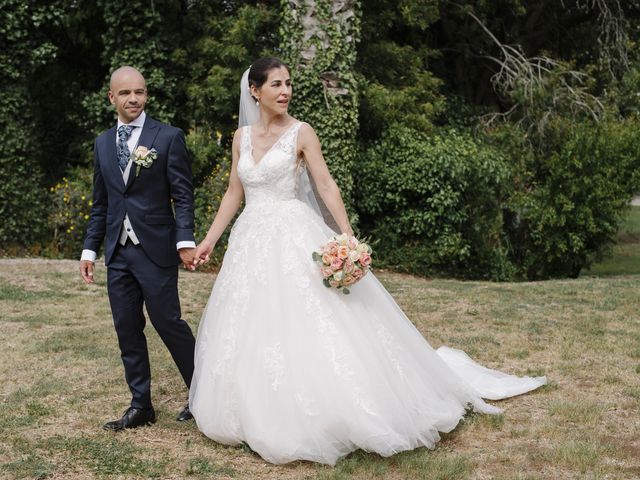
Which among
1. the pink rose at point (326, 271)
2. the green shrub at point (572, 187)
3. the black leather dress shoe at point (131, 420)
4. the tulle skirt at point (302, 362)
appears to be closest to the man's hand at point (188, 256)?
the tulle skirt at point (302, 362)

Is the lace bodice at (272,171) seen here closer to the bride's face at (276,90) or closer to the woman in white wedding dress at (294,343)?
the woman in white wedding dress at (294,343)

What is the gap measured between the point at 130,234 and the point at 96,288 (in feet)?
19.0

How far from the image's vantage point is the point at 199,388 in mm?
4641

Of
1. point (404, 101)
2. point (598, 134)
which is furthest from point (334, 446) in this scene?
point (598, 134)

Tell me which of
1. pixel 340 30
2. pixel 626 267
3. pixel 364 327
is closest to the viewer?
pixel 364 327

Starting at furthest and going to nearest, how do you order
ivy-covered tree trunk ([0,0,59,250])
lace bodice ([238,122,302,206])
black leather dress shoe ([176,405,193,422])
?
1. ivy-covered tree trunk ([0,0,59,250])
2. black leather dress shoe ([176,405,193,422])
3. lace bodice ([238,122,302,206])

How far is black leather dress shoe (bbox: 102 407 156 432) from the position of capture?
491 centimetres

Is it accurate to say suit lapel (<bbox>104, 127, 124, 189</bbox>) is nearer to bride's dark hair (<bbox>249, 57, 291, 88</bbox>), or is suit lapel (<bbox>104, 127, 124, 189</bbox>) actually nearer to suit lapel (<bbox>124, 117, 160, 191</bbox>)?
suit lapel (<bbox>124, 117, 160, 191</bbox>)

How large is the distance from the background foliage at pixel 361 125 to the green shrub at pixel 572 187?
0.09 feet

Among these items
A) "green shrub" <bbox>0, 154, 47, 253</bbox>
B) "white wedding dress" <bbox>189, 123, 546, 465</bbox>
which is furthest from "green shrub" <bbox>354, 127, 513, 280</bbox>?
"white wedding dress" <bbox>189, 123, 546, 465</bbox>

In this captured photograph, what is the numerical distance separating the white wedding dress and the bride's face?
0.62ft

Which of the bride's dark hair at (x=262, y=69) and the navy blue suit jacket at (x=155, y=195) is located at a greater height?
the bride's dark hair at (x=262, y=69)

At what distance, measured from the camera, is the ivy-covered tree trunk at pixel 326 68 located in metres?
12.5

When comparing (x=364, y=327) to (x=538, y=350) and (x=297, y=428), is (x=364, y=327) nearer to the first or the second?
(x=297, y=428)
